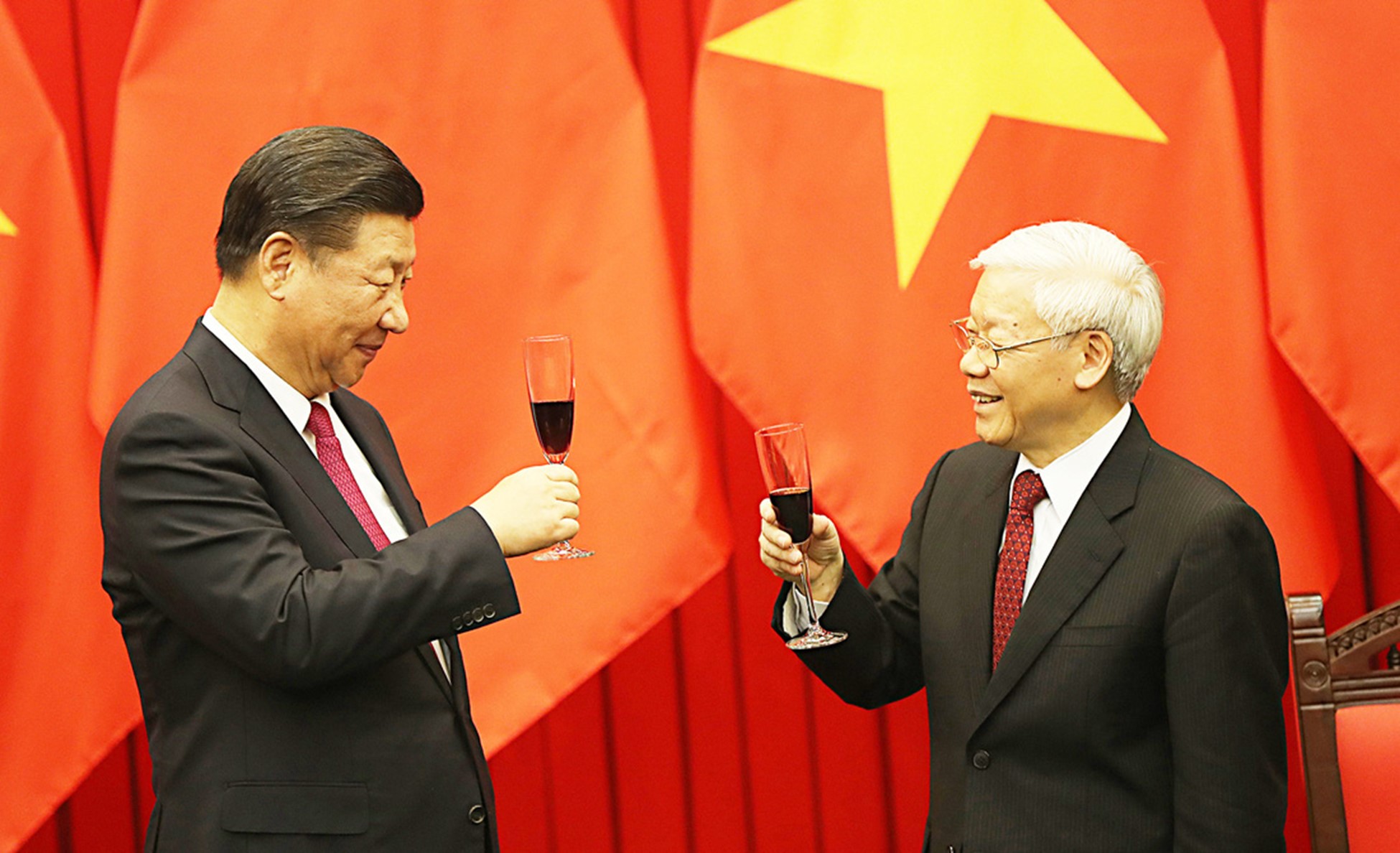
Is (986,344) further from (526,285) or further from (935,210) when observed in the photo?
(526,285)

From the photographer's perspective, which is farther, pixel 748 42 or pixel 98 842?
pixel 98 842

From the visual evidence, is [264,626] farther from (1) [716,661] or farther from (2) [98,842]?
(2) [98,842]

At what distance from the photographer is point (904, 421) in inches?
89.7

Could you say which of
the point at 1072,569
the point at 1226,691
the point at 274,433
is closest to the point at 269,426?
the point at 274,433

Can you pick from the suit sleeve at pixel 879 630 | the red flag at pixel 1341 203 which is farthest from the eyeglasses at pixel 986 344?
the red flag at pixel 1341 203

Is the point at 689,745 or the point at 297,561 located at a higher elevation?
the point at 297,561

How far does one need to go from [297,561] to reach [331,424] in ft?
1.05

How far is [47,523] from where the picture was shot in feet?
7.39

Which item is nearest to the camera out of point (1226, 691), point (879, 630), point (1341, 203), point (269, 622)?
point (269, 622)

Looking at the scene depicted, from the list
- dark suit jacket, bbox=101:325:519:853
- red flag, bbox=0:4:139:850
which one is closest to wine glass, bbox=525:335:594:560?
dark suit jacket, bbox=101:325:519:853

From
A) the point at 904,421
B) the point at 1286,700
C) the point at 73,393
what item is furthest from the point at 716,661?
the point at 73,393

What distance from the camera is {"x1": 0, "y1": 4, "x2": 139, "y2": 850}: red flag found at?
7.29 ft

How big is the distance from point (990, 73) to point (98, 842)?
8.18 feet

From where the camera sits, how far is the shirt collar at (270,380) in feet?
5.23
